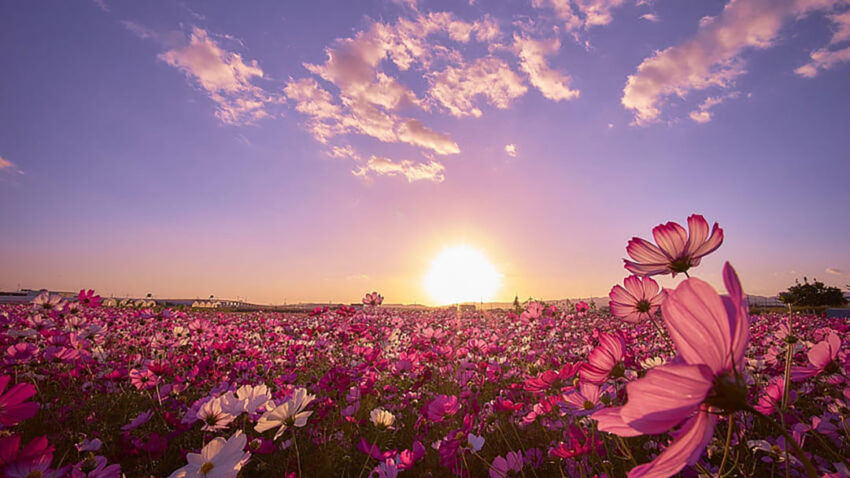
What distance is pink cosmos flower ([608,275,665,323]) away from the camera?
1215 millimetres

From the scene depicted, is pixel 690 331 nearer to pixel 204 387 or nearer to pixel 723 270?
pixel 723 270

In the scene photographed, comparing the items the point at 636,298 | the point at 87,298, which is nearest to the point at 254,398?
the point at 636,298

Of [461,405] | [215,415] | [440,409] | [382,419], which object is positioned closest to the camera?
[215,415]

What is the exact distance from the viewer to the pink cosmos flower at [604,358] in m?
0.97

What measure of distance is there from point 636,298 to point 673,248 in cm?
36

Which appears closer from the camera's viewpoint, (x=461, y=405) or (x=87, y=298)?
(x=461, y=405)

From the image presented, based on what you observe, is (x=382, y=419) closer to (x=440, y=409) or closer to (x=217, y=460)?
(x=440, y=409)

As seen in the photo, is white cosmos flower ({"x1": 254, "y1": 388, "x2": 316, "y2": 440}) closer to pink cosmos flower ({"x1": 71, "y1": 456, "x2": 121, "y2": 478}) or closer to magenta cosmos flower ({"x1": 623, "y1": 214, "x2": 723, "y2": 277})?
pink cosmos flower ({"x1": 71, "y1": 456, "x2": 121, "y2": 478})

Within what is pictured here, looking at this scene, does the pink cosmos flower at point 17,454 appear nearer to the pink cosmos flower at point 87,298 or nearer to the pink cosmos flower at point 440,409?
the pink cosmos flower at point 440,409

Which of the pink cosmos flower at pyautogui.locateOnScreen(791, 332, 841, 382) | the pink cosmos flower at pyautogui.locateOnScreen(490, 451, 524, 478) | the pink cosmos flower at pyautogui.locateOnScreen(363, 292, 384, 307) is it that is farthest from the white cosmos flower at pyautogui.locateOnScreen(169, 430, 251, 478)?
the pink cosmos flower at pyautogui.locateOnScreen(363, 292, 384, 307)

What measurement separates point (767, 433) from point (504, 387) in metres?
2.05

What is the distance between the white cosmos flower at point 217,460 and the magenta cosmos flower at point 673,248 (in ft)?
4.26

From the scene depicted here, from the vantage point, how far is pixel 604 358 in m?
0.97

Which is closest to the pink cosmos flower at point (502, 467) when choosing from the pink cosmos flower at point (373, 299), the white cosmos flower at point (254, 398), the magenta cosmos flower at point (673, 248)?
the white cosmos flower at point (254, 398)
